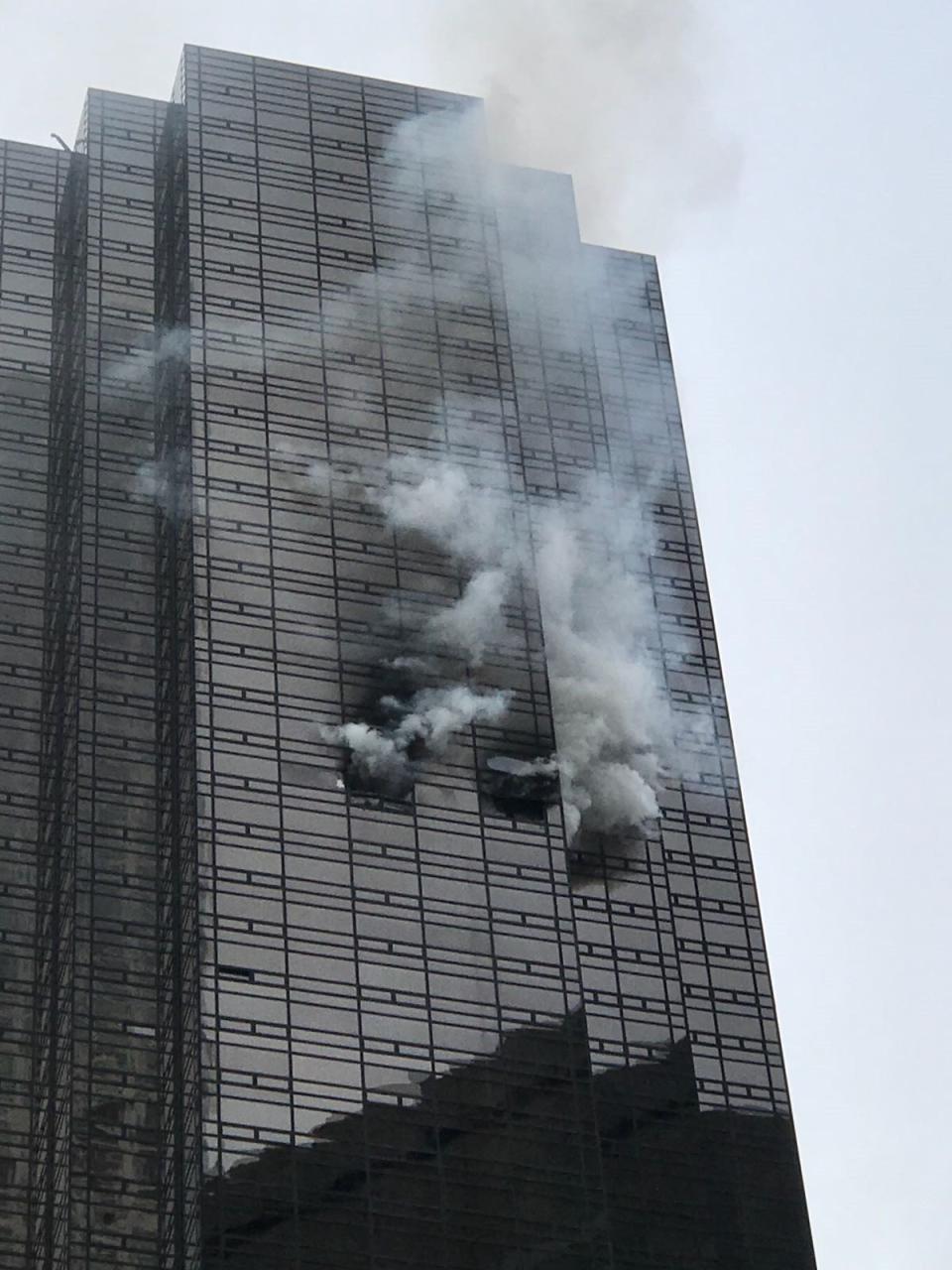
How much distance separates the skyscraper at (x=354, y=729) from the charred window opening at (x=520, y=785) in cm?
17

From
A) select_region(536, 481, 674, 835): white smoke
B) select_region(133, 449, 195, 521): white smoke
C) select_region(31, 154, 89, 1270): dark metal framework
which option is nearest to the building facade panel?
select_region(31, 154, 89, 1270): dark metal framework

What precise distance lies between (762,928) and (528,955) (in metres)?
14.9

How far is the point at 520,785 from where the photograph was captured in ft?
315

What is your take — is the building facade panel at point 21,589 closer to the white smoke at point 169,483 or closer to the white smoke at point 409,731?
the white smoke at point 169,483

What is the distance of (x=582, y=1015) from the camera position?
91125 mm

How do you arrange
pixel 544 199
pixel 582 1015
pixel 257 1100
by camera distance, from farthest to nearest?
pixel 544 199
pixel 582 1015
pixel 257 1100

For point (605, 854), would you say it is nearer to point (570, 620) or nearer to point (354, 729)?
point (570, 620)

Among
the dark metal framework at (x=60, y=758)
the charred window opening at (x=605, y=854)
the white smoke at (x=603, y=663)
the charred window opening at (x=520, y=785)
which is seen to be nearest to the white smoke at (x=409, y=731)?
the charred window opening at (x=520, y=785)

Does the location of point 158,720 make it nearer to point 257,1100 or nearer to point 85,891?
point 85,891

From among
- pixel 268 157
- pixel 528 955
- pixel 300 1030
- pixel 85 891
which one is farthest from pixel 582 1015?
pixel 268 157

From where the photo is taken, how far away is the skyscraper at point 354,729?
283 feet

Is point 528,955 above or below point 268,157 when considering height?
below

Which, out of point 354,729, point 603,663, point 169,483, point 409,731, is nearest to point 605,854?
point 603,663

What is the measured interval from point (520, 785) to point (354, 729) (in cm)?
578
